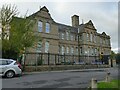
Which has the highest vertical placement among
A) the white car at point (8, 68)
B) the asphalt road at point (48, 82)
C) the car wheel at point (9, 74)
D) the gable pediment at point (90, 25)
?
the gable pediment at point (90, 25)

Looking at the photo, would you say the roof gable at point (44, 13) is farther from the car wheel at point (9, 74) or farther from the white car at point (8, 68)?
the car wheel at point (9, 74)

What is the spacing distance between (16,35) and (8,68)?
5.98 metres

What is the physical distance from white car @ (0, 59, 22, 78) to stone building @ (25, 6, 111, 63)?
17.4m

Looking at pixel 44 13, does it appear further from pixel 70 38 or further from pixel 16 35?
pixel 16 35

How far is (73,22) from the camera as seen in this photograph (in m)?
58.6

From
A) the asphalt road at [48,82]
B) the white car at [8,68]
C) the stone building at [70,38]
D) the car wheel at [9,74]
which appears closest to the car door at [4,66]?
the white car at [8,68]

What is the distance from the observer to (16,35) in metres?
21.6

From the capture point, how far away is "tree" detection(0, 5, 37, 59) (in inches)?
846

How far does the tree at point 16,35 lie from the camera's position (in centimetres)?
2150

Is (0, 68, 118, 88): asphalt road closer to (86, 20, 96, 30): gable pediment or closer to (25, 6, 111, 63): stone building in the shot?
(25, 6, 111, 63): stone building

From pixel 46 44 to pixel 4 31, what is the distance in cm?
1783

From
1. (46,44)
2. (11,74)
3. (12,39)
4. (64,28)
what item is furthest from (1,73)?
(64,28)

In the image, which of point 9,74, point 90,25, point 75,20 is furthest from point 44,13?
point 9,74

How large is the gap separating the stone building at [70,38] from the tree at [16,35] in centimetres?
1129
